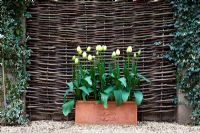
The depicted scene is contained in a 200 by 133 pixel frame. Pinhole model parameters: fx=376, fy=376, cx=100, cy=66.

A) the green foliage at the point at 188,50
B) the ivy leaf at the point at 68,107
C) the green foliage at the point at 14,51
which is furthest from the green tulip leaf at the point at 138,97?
the green foliage at the point at 14,51

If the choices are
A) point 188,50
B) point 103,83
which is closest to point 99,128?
point 103,83

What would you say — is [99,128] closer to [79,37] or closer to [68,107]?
[68,107]

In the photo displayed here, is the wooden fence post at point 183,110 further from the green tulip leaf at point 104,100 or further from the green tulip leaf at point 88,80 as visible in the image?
the green tulip leaf at point 88,80

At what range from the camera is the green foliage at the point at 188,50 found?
3764 millimetres

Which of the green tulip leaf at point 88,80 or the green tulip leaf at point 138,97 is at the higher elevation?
the green tulip leaf at point 88,80

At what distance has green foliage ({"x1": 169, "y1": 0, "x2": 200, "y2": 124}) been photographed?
3764 mm

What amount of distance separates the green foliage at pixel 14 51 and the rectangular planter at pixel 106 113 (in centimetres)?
65

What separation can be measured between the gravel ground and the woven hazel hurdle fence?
0.26 meters

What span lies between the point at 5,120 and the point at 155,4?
1.97 meters

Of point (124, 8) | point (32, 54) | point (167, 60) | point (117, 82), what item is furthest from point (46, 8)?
point (167, 60)

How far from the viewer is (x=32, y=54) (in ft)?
13.2

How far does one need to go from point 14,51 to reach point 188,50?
179cm

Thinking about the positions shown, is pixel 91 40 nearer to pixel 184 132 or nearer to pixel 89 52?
pixel 89 52

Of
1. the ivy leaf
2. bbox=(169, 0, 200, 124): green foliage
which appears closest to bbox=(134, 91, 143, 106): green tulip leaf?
bbox=(169, 0, 200, 124): green foliage
